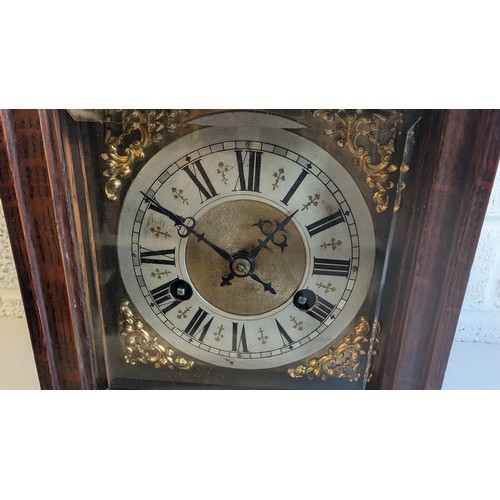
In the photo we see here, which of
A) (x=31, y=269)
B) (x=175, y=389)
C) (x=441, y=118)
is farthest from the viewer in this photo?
(x=175, y=389)

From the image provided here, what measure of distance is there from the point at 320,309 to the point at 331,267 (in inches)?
2.7

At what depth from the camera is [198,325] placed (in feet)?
2.51

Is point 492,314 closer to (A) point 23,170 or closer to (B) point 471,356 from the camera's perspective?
(B) point 471,356

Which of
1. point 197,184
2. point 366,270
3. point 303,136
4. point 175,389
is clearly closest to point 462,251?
point 366,270

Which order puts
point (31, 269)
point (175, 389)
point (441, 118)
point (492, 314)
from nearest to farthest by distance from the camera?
point (441, 118), point (31, 269), point (175, 389), point (492, 314)

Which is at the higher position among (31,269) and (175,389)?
(31,269)

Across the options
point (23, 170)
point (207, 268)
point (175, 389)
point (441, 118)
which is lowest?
point (175, 389)

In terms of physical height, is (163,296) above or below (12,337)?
above

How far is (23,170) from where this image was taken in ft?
2.16

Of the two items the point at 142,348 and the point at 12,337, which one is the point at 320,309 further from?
the point at 12,337

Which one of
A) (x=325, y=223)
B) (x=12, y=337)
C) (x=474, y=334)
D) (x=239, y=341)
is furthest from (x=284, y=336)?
(x=12, y=337)

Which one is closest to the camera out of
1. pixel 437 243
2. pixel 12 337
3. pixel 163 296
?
pixel 437 243

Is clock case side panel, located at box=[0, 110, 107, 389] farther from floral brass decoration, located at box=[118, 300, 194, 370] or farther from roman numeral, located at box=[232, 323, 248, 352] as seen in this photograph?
roman numeral, located at box=[232, 323, 248, 352]

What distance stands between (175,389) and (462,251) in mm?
489
